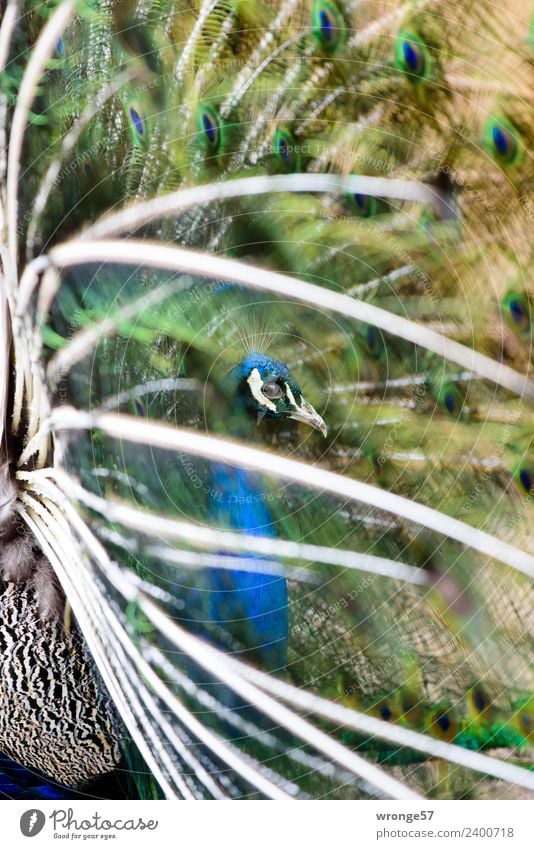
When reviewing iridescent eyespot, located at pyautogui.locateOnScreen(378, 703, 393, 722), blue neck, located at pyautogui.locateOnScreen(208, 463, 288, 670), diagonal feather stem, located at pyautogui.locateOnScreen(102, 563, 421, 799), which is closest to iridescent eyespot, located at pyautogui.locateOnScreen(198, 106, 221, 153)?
blue neck, located at pyautogui.locateOnScreen(208, 463, 288, 670)

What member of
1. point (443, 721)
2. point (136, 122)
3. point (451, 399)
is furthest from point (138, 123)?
point (443, 721)

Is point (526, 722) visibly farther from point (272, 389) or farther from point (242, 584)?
point (272, 389)

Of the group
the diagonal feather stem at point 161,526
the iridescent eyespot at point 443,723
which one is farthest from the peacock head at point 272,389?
the iridescent eyespot at point 443,723

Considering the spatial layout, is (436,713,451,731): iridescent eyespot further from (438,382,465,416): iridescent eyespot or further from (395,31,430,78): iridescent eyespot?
(395,31,430,78): iridescent eyespot

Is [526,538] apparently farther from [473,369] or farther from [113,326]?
[113,326]

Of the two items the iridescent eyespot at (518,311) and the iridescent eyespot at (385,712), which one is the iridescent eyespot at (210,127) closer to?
the iridescent eyespot at (518,311)
